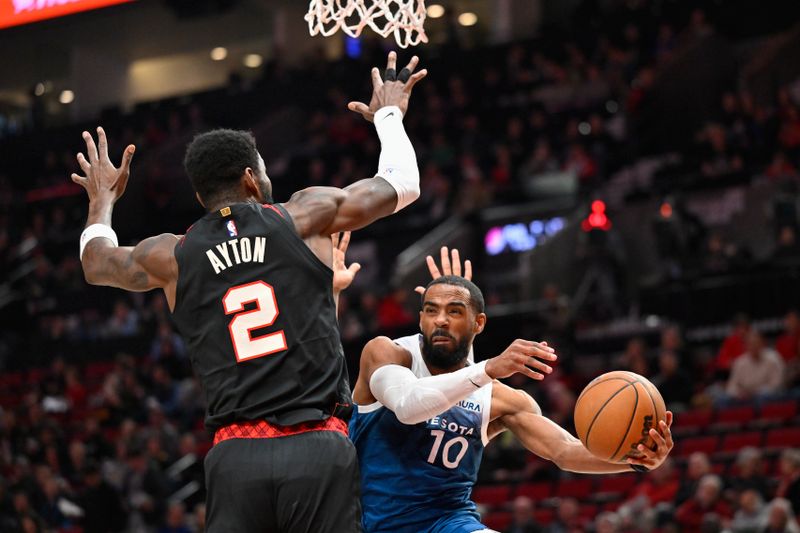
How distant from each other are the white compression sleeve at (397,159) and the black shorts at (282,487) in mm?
1018

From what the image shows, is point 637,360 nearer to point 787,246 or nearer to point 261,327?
point 787,246

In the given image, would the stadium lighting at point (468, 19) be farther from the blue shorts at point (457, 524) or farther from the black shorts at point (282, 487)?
the black shorts at point (282, 487)

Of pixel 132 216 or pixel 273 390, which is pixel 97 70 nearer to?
pixel 132 216

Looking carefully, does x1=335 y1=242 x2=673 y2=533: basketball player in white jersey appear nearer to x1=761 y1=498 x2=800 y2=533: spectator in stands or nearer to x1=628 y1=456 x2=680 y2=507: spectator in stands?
x1=761 y1=498 x2=800 y2=533: spectator in stands

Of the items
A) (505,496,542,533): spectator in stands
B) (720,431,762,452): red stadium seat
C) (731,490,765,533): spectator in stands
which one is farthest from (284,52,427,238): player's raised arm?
(720,431,762,452): red stadium seat

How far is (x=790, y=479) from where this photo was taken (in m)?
10.4

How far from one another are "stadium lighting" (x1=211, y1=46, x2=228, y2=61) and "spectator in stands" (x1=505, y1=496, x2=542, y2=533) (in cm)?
2008

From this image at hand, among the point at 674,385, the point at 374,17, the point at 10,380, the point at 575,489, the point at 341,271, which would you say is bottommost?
the point at 575,489

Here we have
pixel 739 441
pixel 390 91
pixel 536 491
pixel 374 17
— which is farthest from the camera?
pixel 536 491

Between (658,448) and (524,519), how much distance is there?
249 inches

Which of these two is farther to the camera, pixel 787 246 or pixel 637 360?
pixel 787 246

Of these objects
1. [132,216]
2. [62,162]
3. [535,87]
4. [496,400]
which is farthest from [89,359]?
[496,400]

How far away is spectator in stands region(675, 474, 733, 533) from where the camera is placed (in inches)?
417

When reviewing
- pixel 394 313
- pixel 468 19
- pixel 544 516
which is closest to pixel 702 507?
pixel 544 516
